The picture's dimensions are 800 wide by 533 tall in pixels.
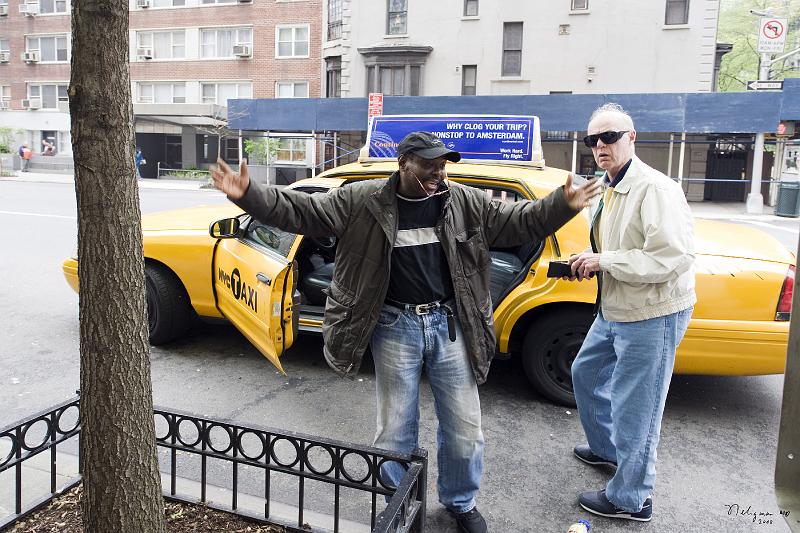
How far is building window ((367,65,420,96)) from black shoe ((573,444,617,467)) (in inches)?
1032

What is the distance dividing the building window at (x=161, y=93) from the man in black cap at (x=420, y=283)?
36.8 m

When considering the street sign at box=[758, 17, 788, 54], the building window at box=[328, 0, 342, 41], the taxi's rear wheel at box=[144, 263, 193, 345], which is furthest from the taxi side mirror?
the building window at box=[328, 0, 342, 41]

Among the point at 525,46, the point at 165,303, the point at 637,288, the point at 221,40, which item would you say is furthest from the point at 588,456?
the point at 221,40

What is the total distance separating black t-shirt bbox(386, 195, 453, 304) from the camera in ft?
9.69

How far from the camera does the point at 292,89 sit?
1352 inches

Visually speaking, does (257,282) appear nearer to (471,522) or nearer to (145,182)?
(471,522)

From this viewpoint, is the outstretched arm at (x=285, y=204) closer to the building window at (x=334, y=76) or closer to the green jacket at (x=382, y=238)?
the green jacket at (x=382, y=238)

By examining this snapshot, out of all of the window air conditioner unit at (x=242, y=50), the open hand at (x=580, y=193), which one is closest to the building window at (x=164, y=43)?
the window air conditioner unit at (x=242, y=50)

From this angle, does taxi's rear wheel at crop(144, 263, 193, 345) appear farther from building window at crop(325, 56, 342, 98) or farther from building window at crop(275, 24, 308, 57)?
building window at crop(275, 24, 308, 57)

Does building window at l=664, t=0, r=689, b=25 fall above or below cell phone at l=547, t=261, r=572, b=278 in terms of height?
above

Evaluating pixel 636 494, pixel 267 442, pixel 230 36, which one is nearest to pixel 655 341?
pixel 636 494

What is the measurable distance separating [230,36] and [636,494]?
120ft

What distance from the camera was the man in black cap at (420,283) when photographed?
2.89 metres

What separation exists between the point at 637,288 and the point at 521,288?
1553 millimetres
